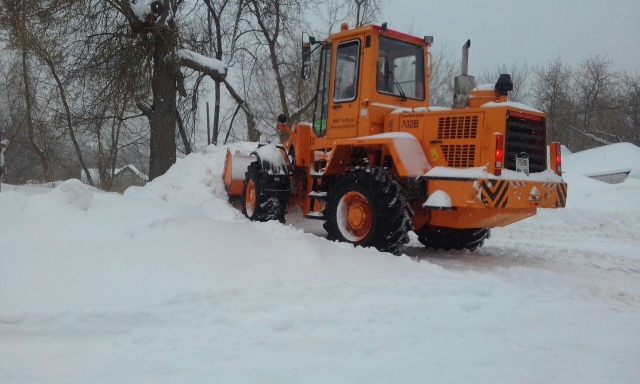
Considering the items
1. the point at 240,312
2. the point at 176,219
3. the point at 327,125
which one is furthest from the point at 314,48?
the point at 240,312

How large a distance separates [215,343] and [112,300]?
1.13m

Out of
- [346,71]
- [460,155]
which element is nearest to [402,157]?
[460,155]

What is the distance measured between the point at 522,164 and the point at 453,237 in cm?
196

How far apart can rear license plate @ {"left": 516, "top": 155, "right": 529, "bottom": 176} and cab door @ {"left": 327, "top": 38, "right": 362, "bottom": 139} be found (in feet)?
7.56

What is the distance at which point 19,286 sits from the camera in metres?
4.27

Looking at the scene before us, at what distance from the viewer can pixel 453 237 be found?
8.30 meters

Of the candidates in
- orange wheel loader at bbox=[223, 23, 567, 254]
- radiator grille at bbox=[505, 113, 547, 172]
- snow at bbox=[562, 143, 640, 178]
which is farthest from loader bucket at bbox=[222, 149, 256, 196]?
snow at bbox=[562, 143, 640, 178]

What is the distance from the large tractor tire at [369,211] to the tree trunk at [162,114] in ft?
25.5

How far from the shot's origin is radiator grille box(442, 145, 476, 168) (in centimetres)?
661

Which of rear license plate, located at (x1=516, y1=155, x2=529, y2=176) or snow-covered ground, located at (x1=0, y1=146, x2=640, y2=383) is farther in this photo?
rear license plate, located at (x1=516, y1=155, x2=529, y2=176)

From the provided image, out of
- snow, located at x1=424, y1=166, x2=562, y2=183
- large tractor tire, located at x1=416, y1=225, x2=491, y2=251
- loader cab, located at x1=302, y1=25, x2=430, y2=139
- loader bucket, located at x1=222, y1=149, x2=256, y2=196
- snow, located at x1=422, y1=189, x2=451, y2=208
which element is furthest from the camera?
loader bucket, located at x1=222, y1=149, x2=256, y2=196

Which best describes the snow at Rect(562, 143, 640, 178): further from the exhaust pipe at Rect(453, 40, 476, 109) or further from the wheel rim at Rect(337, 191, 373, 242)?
the wheel rim at Rect(337, 191, 373, 242)

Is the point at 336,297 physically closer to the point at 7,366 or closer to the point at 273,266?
the point at 273,266

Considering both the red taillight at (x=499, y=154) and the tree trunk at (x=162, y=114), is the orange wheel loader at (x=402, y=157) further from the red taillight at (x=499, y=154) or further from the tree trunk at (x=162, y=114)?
the tree trunk at (x=162, y=114)
